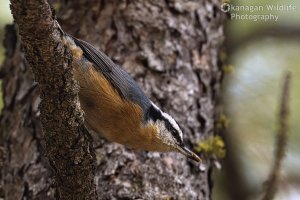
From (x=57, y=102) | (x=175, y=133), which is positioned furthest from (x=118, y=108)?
(x=57, y=102)

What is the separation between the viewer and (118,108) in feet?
9.46

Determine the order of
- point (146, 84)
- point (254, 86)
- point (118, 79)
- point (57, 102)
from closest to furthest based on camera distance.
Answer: point (57, 102) < point (118, 79) < point (146, 84) < point (254, 86)

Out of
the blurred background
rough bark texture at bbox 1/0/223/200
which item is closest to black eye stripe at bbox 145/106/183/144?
rough bark texture at bbox 1/0/223/200

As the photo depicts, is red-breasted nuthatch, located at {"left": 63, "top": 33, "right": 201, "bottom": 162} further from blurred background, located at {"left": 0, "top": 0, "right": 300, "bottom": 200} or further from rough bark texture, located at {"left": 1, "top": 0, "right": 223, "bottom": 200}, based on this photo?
blurred background, located at {"left": 0, "top": 0, "right": 300, "bottom": 200}

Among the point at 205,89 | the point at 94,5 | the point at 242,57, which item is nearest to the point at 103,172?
the point at 205,89

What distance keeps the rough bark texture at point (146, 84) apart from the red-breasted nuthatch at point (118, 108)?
105 millimetres

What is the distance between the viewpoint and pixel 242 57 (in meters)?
3.89

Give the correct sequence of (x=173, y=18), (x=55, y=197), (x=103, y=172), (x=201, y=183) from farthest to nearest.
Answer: (x=173, y=18) < (x=201, y=183) < (x=103, y=172) < (x=55, y=197)

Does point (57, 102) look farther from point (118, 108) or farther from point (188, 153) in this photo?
point (188, 153)

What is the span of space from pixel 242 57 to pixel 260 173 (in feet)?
2.61

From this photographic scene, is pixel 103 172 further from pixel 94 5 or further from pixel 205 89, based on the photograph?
pixel 94 5

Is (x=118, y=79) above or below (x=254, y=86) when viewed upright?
above

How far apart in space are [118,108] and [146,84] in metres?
0.37

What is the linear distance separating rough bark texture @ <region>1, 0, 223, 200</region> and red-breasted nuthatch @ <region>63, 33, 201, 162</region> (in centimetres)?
10
